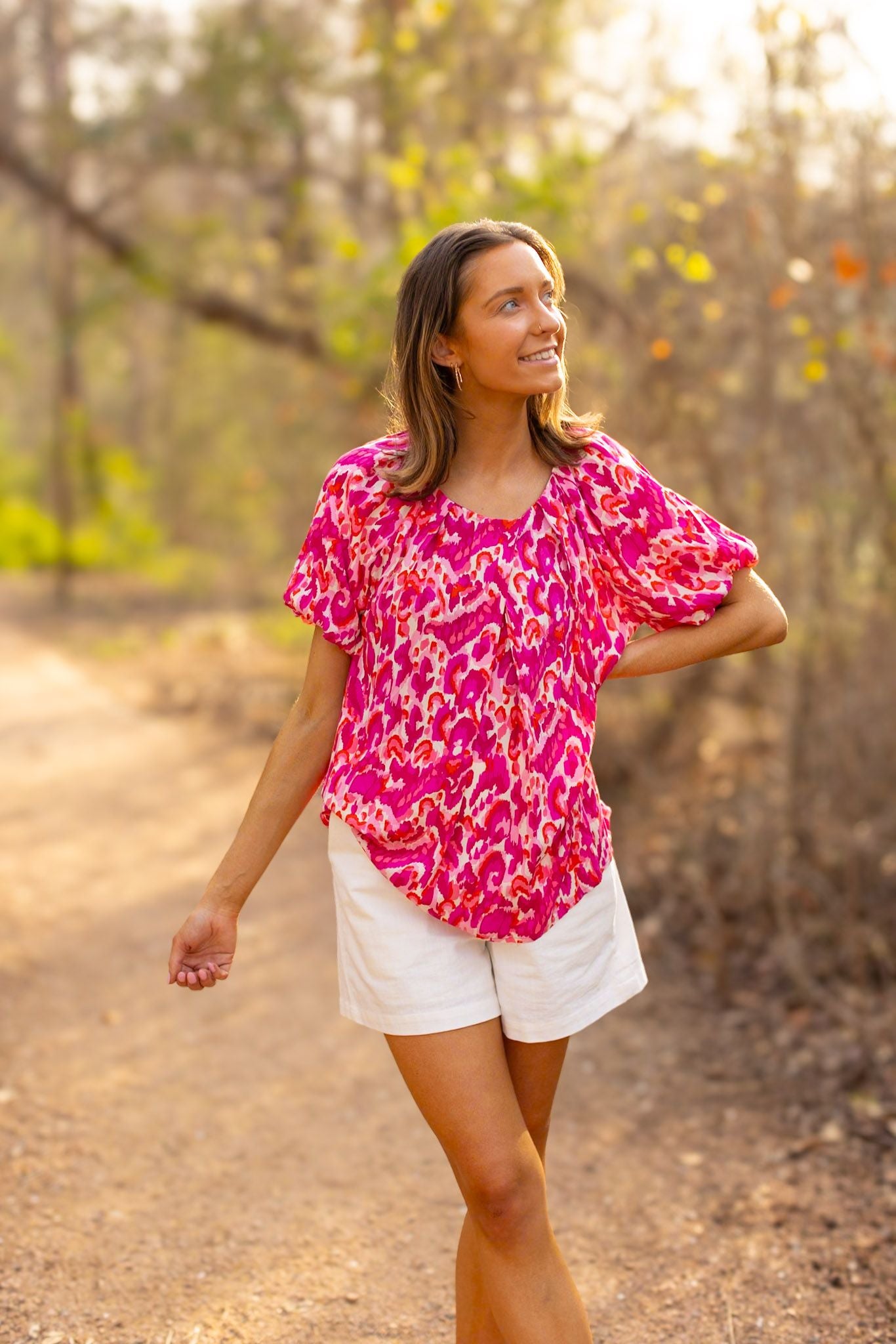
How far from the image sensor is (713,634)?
86.3 inches

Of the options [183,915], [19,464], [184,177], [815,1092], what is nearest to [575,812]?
[815,1092]

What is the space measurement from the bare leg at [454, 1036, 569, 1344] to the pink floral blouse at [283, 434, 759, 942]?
0.22 meters

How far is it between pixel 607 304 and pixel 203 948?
4.77 metres

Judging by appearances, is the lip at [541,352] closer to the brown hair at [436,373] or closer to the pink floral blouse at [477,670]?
the brown hair at [436,373]

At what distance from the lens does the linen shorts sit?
2.02 metres

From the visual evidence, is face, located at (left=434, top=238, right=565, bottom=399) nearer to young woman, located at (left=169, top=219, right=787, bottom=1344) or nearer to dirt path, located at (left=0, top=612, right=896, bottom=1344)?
young woman, located at (left=169, top=219, right=787, bottom=1344)

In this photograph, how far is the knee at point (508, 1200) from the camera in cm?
198

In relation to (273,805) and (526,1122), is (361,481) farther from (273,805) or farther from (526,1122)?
(526,1122)

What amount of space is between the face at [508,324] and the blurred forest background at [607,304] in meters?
2.79

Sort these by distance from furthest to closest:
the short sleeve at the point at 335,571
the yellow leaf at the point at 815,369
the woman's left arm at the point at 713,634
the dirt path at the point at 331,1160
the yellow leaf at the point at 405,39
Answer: the yellow leaf at the point at 405,39 < the yellow leaf at the point at 815,369 < the dirt path at the point at 331,1160 < the woman's left arm at the point at 713,634 < the short sleeve at the point at 335,571

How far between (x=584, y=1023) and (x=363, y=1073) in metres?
2.28

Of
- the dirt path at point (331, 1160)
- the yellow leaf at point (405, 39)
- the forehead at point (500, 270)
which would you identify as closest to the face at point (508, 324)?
the forehead at point (500, 270)

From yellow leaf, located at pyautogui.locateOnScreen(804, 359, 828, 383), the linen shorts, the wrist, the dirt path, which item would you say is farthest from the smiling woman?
yellow leaf, located at pyautogui.locateOnScreen(804, 359, 828, 383)

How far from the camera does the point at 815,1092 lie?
3953mm
